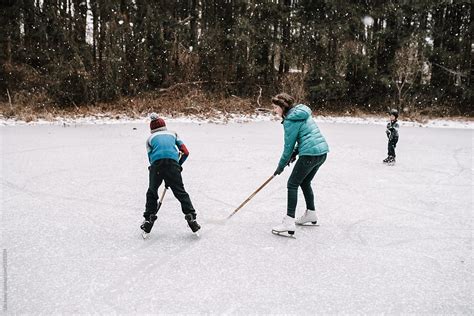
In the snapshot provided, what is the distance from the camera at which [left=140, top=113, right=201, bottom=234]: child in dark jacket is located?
4.46 m

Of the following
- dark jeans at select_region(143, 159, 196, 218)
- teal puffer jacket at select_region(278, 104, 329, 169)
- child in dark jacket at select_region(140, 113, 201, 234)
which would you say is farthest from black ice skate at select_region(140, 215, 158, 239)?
teal puffer jacket at select_region(278, 104, 329, 169)

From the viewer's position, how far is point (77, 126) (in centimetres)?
1327

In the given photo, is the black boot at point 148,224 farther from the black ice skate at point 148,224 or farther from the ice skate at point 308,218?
the ice skate at point 308,218

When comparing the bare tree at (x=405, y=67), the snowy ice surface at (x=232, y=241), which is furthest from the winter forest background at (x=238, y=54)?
the snowy ice surface at (x=232, y=241)

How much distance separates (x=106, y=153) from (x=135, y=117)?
20.1 ft

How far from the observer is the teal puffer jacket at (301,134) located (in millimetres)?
4529

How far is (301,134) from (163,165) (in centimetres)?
148

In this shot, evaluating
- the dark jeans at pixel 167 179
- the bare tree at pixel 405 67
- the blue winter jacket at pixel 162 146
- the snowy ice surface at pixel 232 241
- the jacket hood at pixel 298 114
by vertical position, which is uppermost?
the bare tree at pixel 405 67

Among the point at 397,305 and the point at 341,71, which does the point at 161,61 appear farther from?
the point at 397,305

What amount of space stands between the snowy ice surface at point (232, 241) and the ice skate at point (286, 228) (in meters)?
0.13

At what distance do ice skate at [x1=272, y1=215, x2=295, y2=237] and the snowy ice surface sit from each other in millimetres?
125

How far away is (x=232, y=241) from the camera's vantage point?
15.5ft

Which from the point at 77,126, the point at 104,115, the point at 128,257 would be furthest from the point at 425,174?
the point at 104,115

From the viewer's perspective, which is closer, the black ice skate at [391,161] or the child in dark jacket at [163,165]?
the child in dark jacket at [163,165]
